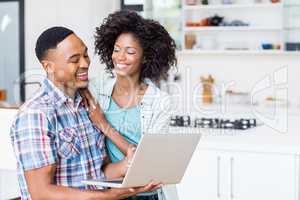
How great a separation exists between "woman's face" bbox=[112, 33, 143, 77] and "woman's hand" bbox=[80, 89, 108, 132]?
209 millimetres

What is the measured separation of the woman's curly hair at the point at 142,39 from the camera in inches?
81.4

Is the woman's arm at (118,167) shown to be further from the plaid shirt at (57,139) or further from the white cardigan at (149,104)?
the white cardigan at (149,104)

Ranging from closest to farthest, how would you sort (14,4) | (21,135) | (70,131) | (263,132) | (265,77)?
(21,135) < (70,131) < (263,132) < (265,77) < (14,4)

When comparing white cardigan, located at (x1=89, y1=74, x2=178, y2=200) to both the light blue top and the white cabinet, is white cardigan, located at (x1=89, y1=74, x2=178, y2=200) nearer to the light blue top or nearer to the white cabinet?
the light blue top

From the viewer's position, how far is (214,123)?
339 cm

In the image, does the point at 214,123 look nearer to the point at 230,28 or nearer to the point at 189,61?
the point at 230,28

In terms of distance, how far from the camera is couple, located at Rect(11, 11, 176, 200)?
1.57 metres

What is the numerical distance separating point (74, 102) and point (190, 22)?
4049mm

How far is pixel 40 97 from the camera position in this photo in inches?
64.6

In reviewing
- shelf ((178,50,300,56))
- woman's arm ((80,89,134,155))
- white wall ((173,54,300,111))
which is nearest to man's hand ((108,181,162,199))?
woman's arm ((80,89,134,155))

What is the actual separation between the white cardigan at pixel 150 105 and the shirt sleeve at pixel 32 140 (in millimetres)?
432

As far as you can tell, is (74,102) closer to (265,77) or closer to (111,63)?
(111,63)

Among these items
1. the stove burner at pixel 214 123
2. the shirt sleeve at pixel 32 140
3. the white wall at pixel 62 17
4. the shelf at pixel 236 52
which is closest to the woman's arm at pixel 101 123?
the shirt sleeve at pixel 32 140

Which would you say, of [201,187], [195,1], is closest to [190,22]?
[195,1]
